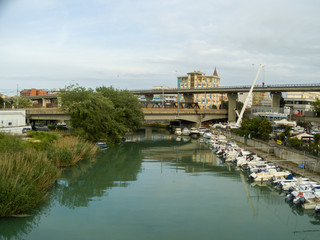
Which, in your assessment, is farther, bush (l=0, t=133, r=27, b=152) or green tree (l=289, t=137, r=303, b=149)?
green tree (l=289, t=137, r=303, b=149)

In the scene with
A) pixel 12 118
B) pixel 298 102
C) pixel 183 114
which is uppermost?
pixel 298 102

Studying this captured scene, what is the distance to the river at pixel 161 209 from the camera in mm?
20188

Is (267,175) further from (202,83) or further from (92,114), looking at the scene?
(202,83)

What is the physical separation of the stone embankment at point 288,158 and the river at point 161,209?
4.31m

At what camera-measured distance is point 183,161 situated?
4547cm

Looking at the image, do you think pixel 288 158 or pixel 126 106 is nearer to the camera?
pixel 288 158

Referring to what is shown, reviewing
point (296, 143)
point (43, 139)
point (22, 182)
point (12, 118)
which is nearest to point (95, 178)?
point (43, 139)

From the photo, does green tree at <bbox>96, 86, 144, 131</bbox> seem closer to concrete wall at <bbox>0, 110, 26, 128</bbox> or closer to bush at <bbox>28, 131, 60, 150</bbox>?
concrete wall at <bbox>0, 110, 26, 128</bbox>

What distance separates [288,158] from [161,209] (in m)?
19.7

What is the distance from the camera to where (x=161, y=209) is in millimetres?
24141

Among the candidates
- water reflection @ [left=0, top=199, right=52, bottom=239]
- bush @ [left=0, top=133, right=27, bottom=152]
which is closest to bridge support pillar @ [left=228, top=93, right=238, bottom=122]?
bush @ [left=0, top=133, right=27, bottom=152]

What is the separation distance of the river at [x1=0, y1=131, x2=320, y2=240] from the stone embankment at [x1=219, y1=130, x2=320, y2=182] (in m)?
4.31

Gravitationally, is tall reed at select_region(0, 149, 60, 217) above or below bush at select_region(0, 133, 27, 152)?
below

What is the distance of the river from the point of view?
20.2 metres
